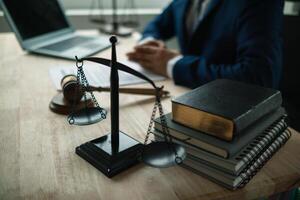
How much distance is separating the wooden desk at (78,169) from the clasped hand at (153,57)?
0.23 m

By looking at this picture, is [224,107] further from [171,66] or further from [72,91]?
[171,66]

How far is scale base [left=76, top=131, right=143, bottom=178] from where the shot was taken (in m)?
0.57

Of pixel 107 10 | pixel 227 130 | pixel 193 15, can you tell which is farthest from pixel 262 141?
pixel 107 10

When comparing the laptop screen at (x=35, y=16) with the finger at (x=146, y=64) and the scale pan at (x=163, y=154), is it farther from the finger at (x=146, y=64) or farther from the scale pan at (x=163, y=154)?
the scale pan at (x=163, y=154)

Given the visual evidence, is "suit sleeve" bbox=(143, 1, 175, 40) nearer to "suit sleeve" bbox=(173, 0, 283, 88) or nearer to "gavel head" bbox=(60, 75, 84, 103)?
"suit sleeve" bbox=(173, 0, 283, 88)

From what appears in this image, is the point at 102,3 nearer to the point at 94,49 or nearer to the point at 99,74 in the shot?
the point at 94,49

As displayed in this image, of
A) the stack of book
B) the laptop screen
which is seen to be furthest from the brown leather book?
the laptop screen

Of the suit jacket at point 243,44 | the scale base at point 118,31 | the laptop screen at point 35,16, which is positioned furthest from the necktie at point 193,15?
the laptop screen at point 35,16

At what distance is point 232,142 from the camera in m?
0.54

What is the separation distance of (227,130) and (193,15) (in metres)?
0.94

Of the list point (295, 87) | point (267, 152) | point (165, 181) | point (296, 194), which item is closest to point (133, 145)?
point (165, 181)

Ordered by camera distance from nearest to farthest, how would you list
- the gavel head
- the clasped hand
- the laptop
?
the gavel head
the clasped hand
the laptop

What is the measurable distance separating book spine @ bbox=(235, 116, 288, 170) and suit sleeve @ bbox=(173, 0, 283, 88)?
1.03ft

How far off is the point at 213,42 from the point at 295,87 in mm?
406
